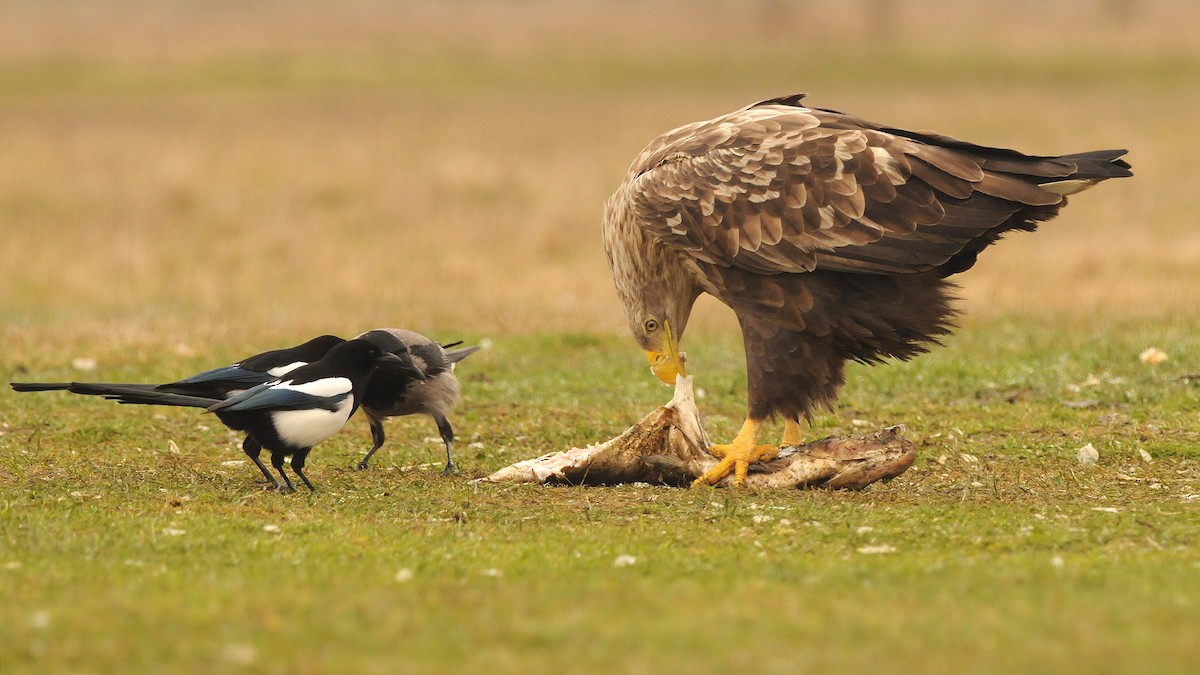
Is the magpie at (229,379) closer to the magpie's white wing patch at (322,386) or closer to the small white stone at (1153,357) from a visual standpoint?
the magpie's white wing patch at (322,386)

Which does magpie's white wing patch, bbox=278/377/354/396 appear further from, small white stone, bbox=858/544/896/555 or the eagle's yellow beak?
small white stone, bbox=858/544/896/555

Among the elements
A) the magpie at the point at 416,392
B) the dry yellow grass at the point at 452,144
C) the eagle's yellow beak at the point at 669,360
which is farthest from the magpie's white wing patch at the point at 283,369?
the dry yellow grass at the point at 452,144

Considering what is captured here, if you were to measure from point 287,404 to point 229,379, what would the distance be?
59 centimetres

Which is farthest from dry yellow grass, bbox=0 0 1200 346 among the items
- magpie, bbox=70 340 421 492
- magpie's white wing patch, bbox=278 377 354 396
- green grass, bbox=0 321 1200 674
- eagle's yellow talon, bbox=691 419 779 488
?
eagle's yellow talon, bbox=691 419 779 488

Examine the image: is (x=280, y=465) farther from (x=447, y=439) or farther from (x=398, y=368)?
(x=447, y=439)

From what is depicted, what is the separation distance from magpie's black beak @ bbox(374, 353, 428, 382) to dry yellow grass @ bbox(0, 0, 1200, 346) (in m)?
7.15

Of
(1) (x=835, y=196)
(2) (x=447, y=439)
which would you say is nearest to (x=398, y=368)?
(2) (x=447, y=439)

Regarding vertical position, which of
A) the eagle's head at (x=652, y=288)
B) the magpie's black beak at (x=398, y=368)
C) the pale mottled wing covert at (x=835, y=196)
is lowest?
the magpie's black beak at (x=398, y=368)

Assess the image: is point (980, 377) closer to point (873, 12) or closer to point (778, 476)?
point (778, 476)

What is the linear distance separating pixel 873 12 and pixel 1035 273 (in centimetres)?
3903

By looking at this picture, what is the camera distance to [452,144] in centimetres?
3219

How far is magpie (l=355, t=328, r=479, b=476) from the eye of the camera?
9.40m

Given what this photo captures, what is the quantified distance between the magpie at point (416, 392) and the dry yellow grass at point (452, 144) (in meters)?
6.77

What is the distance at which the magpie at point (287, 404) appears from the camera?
805cm
